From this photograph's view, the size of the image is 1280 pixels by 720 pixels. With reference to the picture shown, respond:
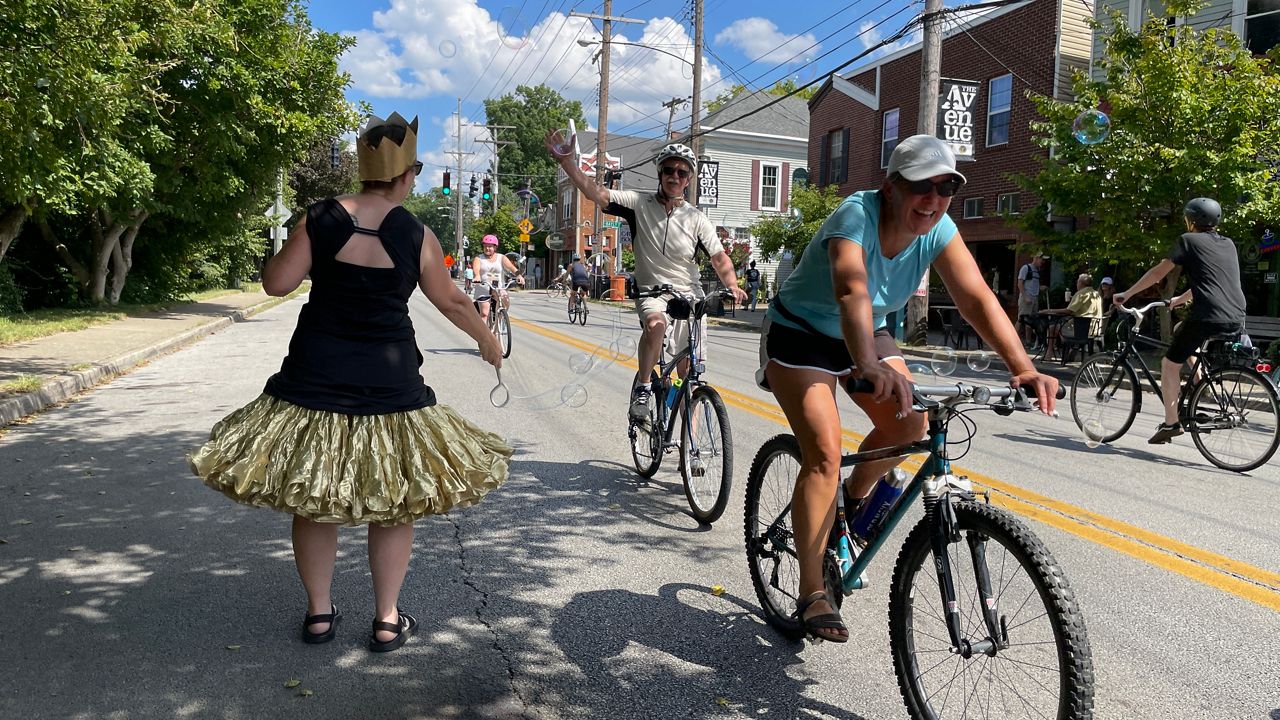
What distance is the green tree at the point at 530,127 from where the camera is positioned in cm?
9669

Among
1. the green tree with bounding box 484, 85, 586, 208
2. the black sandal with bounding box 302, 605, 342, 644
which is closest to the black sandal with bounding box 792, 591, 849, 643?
the black sandal with bounding box 302, 605, 342, 644

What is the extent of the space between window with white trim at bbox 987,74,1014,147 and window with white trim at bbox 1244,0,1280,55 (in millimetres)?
6629

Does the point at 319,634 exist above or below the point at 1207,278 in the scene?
below

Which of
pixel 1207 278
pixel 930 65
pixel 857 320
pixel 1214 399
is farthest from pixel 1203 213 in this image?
pixel 930 65

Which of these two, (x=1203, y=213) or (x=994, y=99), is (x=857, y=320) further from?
(x=994, y=99)

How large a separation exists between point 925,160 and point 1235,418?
559 centimetres

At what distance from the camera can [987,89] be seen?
82.8 ft

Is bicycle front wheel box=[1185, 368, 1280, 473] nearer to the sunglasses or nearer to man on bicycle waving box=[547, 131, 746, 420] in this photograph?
man on bicycle waving box=[547, 131, 746, 420]

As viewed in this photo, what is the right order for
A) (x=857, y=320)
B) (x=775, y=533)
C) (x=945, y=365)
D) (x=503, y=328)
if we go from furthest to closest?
1. (x=503, y=328)
2. (x=945, y=365)
3. (x=775, y=533)
4. (x=857, y=320)

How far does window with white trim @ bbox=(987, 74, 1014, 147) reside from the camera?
2466 centimetres

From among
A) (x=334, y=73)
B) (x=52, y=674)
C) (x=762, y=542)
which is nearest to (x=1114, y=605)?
(x=762, y=542)

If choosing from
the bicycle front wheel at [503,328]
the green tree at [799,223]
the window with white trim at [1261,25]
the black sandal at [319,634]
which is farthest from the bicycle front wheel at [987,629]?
the green tree at [799,223]

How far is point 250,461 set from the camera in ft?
10.7

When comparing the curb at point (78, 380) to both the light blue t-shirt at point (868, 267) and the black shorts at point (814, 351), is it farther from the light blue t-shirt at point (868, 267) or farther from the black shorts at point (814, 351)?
the light blue t-shirt at point (868, 267)
